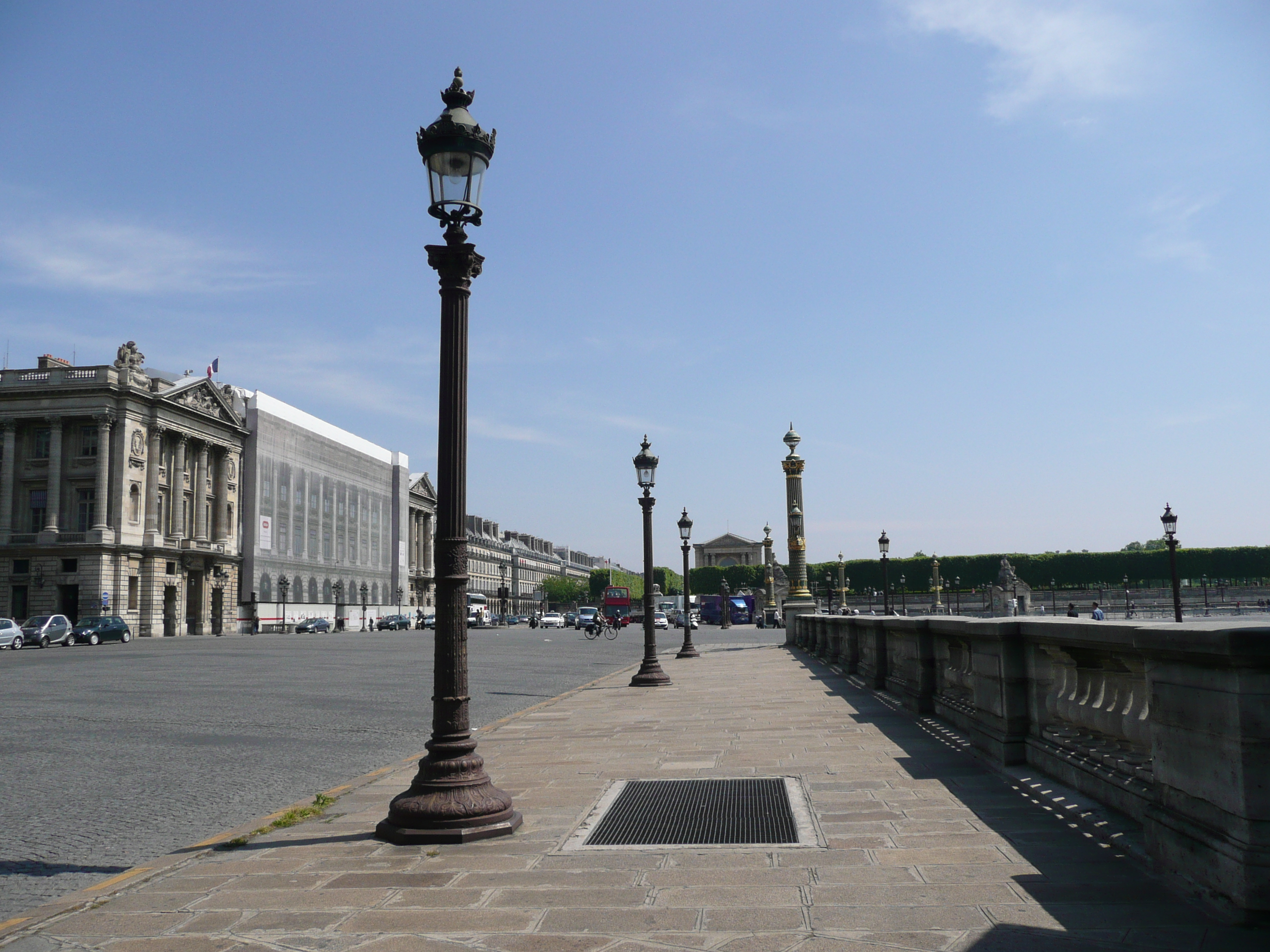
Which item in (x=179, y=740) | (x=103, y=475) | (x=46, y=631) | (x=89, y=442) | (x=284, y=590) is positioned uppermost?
(x=89, y=442)

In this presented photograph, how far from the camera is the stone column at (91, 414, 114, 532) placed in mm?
65312

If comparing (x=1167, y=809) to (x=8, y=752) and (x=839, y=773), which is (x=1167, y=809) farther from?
(x=8, y=752)

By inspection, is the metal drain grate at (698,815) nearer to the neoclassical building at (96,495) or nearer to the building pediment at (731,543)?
the neoclassical building at (96,495)

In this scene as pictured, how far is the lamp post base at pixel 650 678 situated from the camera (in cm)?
1864

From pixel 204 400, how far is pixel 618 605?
36.1 meters

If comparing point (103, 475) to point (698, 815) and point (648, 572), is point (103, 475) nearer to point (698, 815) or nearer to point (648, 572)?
point (648, 572)

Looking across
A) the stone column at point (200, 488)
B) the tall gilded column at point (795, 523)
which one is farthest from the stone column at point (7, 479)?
the tall gilded column at point (795, 523)

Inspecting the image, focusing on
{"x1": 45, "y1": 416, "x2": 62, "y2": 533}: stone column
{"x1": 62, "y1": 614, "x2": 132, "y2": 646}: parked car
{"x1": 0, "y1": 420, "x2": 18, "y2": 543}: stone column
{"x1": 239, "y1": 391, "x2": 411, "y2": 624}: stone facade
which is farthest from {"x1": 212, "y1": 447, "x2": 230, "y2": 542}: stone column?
{"x1": 62, "y1": 614, "x2": 132, "y2": 646}: parked car

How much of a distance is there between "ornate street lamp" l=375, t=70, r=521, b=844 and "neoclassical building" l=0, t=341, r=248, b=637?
6566 cm

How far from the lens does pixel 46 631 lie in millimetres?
47719

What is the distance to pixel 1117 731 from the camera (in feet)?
19.1

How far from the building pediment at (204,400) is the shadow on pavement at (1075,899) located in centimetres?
7246

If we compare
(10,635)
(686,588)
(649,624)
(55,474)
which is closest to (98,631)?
(10,635)

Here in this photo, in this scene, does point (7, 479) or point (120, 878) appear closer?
point (120, 878)
